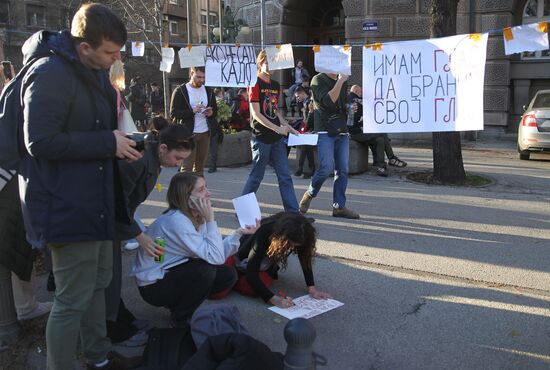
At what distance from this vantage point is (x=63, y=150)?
2154 mm

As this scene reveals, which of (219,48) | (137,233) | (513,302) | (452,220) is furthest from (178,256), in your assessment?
(219,48)

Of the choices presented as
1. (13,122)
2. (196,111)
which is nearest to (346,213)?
(196,111)

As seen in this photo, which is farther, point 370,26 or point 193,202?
point 370,26

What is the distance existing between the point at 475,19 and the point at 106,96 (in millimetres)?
13913

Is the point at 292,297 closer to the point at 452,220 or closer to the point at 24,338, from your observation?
the point at 24,338

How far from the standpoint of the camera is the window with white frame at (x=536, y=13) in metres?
14.8

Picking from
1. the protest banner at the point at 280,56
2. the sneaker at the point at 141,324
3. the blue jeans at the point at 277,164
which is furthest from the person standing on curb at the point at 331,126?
the sneaker at the point at 141,324

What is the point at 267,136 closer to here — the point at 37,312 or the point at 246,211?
the point at 246,211

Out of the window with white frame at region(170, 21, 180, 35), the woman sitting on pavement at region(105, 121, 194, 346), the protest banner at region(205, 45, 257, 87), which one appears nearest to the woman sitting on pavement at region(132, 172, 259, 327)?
the woman sitting on pavement at region(105, 121, 194, 346)

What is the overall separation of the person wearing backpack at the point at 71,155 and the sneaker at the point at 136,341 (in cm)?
72

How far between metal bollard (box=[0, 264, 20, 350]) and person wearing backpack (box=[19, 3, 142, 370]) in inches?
31.5

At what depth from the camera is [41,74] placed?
85.4 inches

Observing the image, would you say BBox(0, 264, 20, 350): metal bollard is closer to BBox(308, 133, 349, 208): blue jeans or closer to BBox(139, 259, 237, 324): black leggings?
BBox(139, 259, 237, 324): black leggings

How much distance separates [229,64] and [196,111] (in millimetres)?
1642
